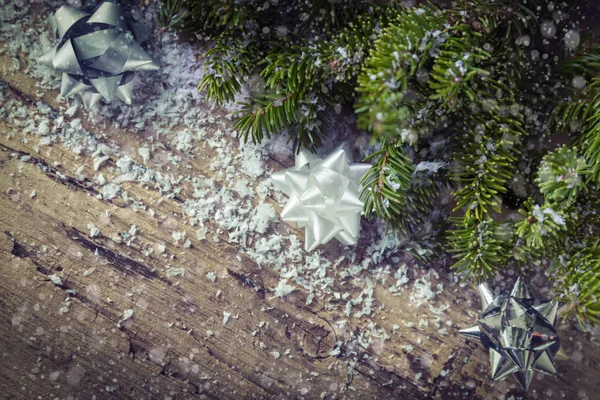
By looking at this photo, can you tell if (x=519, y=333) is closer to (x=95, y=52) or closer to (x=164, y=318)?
(x=164, y=318)

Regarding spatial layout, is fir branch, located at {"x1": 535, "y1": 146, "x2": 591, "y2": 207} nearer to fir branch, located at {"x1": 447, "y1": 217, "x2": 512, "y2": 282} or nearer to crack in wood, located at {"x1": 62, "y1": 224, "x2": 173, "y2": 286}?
fir branch, located at {"x1": 447, "y1": 217, "x2": 512, "y2": 282}

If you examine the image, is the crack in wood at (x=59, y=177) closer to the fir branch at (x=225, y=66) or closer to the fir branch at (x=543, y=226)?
the fir branch at (x=225, y=66)

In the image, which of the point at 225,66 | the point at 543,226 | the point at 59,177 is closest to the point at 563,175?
the point at 543,226

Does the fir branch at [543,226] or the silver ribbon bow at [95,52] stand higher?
the silver ribbon bow at [95,52]

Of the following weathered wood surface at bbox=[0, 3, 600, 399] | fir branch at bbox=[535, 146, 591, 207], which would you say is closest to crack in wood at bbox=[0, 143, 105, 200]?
weathered wood surface at bbox=[0, 3, 600, 399]

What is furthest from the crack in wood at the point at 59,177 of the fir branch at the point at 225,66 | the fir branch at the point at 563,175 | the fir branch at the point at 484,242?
the fir branch at the point at 563,175
